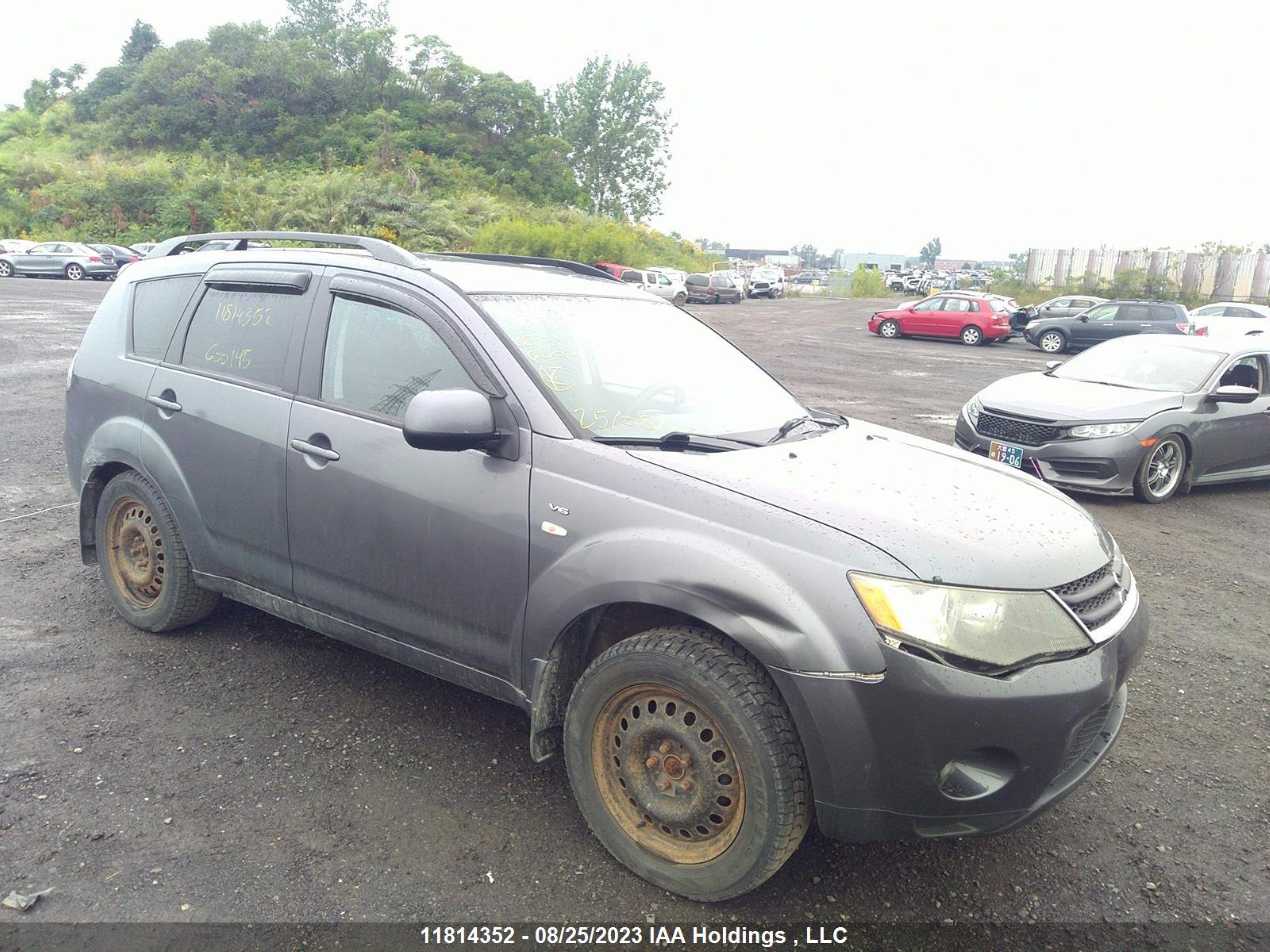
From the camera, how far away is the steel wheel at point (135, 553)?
409 centimetres

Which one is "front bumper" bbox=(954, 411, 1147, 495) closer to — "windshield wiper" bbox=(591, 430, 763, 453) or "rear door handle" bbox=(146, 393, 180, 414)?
"windshield wiper" bbox=(591, 430, 763, 453)

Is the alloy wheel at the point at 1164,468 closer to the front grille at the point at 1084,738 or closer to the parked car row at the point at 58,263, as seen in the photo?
the front grille at the point at 1084,738

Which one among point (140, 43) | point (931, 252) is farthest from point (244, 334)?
point (931, 252)

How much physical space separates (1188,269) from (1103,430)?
4374cm

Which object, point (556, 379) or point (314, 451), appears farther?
point (314, 451)

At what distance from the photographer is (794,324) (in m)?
32.5

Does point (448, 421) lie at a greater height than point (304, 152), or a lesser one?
lesser

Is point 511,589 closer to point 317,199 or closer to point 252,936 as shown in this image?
point 252,936

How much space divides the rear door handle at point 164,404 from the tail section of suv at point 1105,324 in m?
25.8

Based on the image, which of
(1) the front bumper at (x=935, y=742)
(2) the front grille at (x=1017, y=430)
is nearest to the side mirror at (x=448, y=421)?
(1) the front bumper at (x=935, y=742)

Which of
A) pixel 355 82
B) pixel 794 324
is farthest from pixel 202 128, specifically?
pixel 794 324

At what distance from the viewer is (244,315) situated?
3805 millimetres

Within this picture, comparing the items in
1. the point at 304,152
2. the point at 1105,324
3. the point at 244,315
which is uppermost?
the point at 304,152

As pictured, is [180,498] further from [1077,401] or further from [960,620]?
[1077,401]
